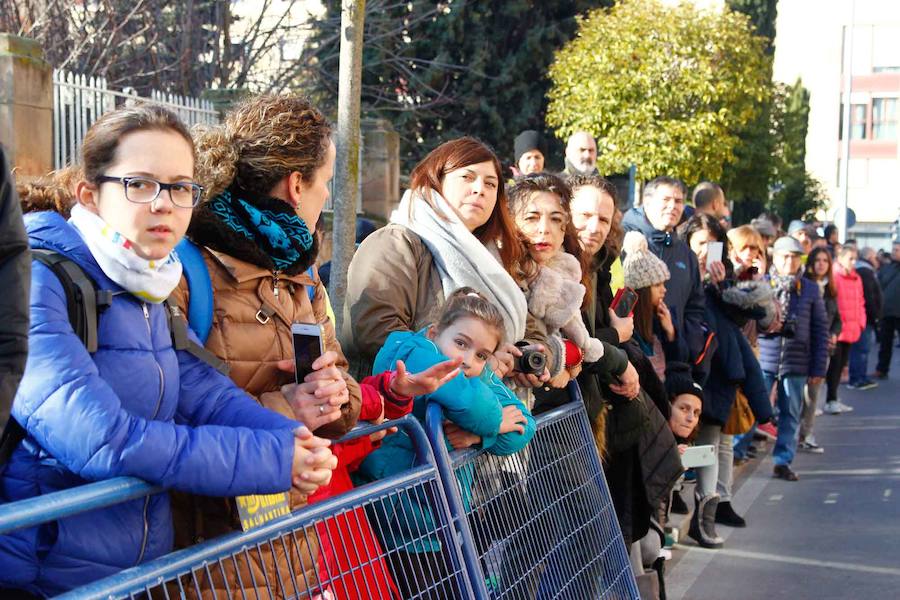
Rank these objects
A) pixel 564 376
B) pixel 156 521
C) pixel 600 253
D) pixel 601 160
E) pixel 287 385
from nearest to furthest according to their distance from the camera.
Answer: pixel 156 521
pixel 287 385
pixel 564 376
pixel 600 253
pixel 601 160

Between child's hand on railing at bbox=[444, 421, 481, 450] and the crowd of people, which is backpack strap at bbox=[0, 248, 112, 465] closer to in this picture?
the crowd of people

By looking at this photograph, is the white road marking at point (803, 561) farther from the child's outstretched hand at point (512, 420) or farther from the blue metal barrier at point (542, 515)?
the child's outstretched hand at point (512, 420)

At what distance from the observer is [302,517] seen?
236 centimetres

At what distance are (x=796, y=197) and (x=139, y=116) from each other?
42.8 metres

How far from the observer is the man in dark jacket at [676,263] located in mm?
7141

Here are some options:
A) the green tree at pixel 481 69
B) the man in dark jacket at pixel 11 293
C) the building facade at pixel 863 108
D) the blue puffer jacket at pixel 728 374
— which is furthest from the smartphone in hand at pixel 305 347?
the building facade at pixel 863 108

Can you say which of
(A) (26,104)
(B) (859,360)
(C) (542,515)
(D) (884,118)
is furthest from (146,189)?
(D) (884,118)

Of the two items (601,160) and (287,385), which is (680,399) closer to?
(287,385)

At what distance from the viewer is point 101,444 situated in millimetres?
2072

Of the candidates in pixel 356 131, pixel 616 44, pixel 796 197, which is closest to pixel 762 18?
pixel 796 197

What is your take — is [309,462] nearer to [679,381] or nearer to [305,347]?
[305,347]

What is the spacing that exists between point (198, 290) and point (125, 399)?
0.53 meters

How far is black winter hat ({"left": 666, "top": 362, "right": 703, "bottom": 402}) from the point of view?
6699 millimetres

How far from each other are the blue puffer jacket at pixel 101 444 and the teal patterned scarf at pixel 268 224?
545 millimetres
